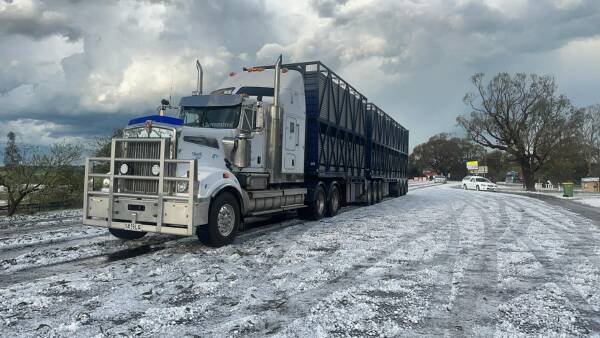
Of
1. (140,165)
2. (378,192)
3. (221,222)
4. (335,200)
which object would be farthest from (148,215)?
(378,192)

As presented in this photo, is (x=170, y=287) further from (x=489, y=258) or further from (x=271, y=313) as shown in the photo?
(x=489, y=258)

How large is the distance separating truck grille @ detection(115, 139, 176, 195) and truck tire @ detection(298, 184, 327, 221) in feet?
18.0

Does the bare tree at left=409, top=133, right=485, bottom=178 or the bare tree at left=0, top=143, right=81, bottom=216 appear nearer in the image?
the bare tree at left=0, top=143, right=81, bottom=216

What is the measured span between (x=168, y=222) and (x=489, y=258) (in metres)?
5.52

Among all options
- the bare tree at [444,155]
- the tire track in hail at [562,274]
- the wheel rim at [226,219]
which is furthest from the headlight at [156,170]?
the bare tree at [444,155]

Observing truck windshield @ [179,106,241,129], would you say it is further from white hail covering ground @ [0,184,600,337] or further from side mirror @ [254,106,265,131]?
white hail covering ground @ [0,184,600,337]

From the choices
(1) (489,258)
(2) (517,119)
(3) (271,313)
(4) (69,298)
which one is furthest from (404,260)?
(2) (517,119)

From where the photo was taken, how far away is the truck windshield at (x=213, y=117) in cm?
845

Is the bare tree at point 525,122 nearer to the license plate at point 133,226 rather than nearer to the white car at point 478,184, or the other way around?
the white car at point 478,184

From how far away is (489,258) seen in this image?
706 centimetres

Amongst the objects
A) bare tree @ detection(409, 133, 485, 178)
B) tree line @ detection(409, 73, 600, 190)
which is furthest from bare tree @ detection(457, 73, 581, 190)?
bare tree @ detection(409, 133, 485, 178)

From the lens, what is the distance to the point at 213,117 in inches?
338

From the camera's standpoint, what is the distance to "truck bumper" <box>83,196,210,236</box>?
6668 millimetres

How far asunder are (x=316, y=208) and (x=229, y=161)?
179 inches
